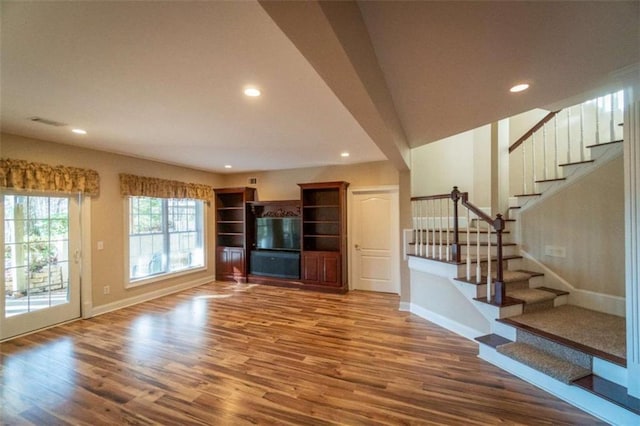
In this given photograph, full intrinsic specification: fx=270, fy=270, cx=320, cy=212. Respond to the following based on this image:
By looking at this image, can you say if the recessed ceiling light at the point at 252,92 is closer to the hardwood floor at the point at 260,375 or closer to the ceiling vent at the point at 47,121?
the ceiling vent at the point at 47,121

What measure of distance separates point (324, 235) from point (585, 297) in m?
3.87

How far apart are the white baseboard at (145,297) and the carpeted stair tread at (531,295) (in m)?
5.57

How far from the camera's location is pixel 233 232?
643 centimetres

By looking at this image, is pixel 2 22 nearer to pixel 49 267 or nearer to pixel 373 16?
pixel 373 16

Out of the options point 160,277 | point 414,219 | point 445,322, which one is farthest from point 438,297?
point 160,277

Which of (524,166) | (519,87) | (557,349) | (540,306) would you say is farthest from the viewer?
(524,166)

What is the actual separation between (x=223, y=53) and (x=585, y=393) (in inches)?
135

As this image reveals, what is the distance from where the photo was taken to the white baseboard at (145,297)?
4164mm

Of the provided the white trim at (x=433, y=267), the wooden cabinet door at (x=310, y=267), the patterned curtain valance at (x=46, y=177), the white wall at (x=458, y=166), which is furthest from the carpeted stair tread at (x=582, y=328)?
the patterned curtain valance at (x=46, y=177)

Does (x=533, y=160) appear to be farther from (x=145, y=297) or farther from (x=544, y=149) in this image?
(x=145, y=297)

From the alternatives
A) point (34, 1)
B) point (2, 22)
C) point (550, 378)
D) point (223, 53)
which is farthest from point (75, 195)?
point (550, 378)

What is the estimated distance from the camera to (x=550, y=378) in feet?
7.11

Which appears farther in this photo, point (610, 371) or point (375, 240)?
point (375, 240)

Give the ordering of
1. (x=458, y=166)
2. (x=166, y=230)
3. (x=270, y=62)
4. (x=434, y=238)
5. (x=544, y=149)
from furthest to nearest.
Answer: (x=166, y=230) → (x=458, y=166) → (x=544, y=149) → (x=434, y=238) → (x=270, y=62)
